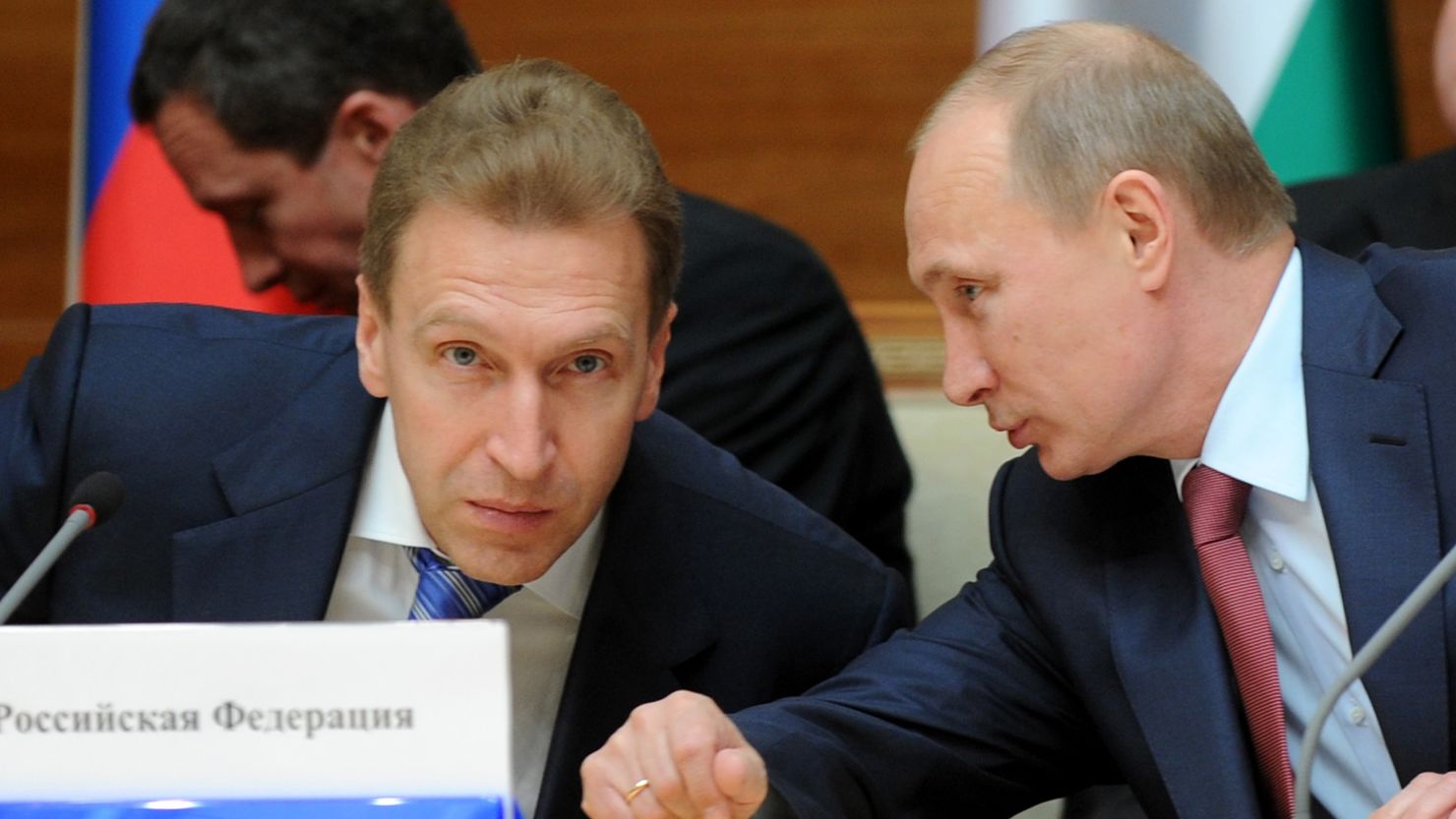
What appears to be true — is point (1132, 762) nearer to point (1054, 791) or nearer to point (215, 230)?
point (1054, 791)

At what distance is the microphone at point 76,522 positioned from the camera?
161 cm

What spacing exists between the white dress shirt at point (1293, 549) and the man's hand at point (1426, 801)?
0.26 meters

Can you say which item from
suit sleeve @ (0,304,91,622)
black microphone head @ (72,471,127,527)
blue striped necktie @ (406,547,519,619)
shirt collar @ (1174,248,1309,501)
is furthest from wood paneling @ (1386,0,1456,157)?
black microphone head @ (72,471,127,527)

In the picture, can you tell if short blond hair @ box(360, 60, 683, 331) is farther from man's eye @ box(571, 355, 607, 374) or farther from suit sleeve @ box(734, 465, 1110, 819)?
suit sleeve @ box(734, 465, 1110, 819)

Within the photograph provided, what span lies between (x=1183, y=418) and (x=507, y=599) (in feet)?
2.50

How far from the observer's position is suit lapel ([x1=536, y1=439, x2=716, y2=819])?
2020 millimetres

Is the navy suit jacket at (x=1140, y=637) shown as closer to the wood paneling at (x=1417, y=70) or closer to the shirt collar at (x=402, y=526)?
the shirt collar at (x=402, y=526)

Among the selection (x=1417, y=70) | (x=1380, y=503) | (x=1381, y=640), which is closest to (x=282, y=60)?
(x=1380, y=503)

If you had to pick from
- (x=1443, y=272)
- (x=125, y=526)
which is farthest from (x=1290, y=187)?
(x=125, y=526)

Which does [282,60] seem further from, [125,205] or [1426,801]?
[1426,801]

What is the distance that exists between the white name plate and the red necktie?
817 millimetres

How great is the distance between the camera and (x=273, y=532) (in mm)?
2074

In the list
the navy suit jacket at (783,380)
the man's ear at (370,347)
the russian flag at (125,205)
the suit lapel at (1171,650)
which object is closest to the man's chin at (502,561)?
the man's ear at (370,347)

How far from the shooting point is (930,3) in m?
4.09
